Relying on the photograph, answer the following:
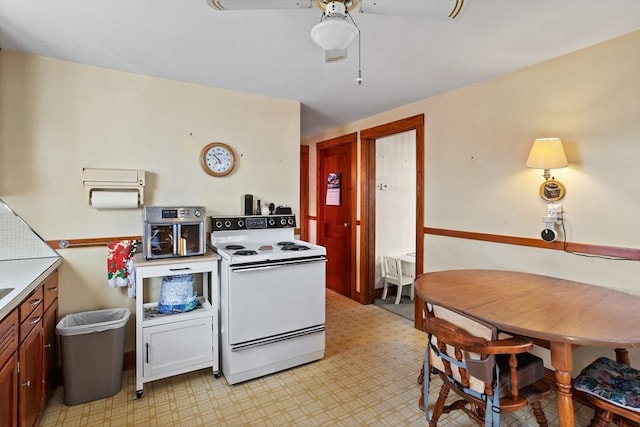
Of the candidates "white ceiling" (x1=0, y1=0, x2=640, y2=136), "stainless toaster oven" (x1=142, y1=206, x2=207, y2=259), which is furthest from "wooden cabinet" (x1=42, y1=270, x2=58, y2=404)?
"white ceiling" (x1=0, y1=0, x2=640, y2=136)

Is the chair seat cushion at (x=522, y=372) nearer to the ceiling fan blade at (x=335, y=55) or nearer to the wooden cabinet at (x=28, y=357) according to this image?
the ceiling fan blade at (x=335, y=55)

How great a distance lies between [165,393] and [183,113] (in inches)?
85.1

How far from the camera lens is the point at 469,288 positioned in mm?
1940

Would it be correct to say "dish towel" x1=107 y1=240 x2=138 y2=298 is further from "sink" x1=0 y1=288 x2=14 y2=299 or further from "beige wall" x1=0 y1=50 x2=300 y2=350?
"sink" x1=0 y1=288 x2=14 y2=299

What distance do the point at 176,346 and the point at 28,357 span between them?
821 millimetres

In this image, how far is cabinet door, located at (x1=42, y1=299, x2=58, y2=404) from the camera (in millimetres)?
1967

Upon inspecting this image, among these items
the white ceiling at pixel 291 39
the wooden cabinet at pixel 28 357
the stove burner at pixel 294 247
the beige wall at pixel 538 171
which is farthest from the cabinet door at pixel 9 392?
the beige wall at pixel 538 171

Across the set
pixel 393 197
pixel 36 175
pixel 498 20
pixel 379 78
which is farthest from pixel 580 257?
pixel 36 175

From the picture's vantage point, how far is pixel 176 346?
7.45 feet

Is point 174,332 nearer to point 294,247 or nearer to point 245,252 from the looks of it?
point 245,252

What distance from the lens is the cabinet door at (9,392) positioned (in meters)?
1.31

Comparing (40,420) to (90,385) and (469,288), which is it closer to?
(90,385)

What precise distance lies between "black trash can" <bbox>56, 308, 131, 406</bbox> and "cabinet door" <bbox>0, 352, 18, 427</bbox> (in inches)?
24.5

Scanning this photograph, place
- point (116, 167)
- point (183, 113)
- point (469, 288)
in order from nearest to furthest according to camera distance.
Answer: point (469, 288) → point (116, 167) → point (183, 113)
